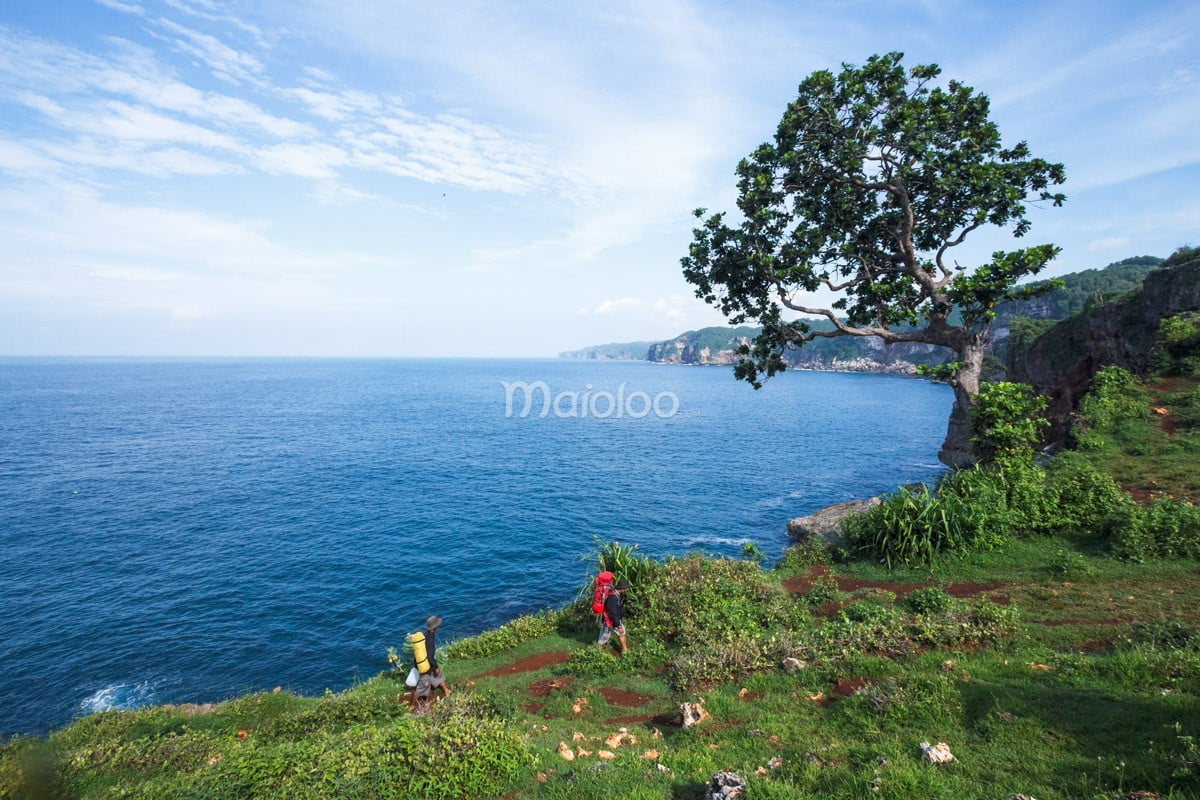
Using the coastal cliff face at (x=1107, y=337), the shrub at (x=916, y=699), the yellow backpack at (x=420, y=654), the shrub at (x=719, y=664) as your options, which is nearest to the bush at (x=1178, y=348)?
the coastal cliff face at (x=1107, y=337)

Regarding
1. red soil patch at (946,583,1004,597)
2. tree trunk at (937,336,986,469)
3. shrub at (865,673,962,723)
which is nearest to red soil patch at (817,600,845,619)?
red soil patch at (946,583,1004,597)

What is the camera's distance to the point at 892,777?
6.66 metres

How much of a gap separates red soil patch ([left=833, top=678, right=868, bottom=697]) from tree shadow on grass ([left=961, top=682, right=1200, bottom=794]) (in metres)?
1.62

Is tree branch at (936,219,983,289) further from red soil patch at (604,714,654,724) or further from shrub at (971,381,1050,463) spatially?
red soil patch at (604,714,654,724)

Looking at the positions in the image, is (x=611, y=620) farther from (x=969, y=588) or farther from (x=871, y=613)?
(x=969, y=588)

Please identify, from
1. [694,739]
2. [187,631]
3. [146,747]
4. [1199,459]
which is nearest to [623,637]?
[694,739]

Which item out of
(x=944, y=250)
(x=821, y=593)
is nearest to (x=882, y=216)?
(x=944, y=250)

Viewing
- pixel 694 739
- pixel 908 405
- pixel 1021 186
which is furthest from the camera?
pixel 908 405

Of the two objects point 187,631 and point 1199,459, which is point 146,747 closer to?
point 187,631

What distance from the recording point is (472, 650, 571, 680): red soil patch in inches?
569

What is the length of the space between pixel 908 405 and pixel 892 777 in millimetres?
116916

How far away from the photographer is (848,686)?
32.3 feet

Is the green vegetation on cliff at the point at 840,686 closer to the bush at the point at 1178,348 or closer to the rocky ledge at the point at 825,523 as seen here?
the rocky ledge at the point at 825,523

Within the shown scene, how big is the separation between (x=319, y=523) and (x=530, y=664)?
28.5m
